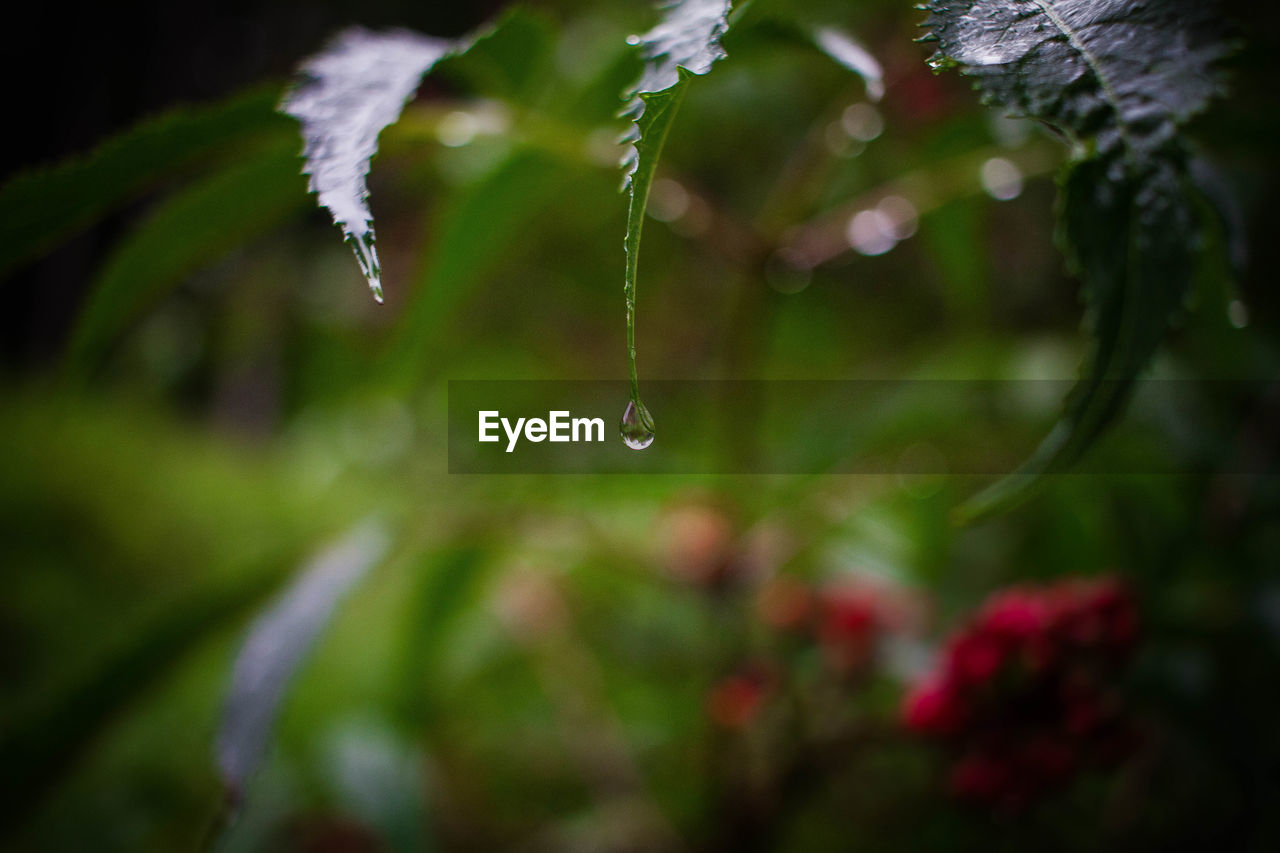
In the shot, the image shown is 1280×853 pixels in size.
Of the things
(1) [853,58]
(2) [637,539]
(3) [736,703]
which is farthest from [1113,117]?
(2) [637,539]

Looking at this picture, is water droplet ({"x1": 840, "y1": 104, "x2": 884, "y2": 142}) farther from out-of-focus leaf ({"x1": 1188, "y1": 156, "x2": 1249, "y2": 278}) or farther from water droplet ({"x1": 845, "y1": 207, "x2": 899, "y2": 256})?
out-of-focus leaf ({"x1": 1188, "y1": 156, "x2": 1249, "y2": 278})

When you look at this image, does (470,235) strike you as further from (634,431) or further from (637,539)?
(637,539)

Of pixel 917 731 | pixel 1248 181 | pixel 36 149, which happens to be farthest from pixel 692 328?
pixel 36 149

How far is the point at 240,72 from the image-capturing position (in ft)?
7.76

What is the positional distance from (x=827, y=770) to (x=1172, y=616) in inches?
9.6

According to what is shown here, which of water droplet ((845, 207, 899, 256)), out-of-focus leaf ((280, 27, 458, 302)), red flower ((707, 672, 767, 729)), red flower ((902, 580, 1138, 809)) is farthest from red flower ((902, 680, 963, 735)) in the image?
out-of-focus leaf ((280, 27, 458, 302))

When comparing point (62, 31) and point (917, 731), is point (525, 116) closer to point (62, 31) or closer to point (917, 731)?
point (917, 731)

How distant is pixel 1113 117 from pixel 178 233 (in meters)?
0.34

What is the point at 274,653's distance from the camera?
0.99ft

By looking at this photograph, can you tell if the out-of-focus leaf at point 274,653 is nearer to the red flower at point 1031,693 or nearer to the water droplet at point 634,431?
the water droplet at point 634,431

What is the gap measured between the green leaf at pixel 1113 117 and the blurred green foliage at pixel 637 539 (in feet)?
0.07

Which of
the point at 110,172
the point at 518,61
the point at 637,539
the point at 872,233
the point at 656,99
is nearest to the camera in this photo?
the point at 656,99

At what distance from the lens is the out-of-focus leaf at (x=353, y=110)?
0.52ft

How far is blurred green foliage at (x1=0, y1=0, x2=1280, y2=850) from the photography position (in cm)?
38
